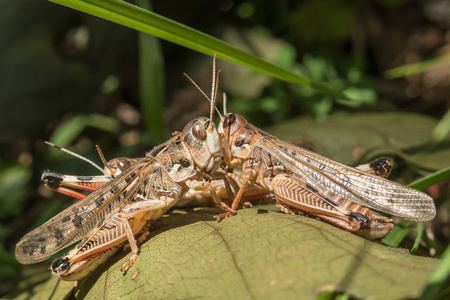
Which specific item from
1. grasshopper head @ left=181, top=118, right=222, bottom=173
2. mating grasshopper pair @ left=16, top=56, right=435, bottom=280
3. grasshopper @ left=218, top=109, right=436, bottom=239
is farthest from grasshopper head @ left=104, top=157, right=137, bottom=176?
grasshopper @ left=218, top=109, right=436, bottom=239

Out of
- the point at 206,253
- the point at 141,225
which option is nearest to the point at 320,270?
the point at 206,253

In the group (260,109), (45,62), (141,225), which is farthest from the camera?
(260,109)

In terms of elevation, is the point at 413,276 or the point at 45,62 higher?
the point at 45,62

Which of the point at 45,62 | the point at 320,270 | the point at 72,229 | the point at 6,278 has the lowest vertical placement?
the point at 6,278

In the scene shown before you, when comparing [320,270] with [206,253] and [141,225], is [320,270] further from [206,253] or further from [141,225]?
[141,225]

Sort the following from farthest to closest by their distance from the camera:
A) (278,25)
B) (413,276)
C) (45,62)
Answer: (278,25) → (45,62) → (413,276)

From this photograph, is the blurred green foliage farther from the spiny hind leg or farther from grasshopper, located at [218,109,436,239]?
the spiny hind leg
